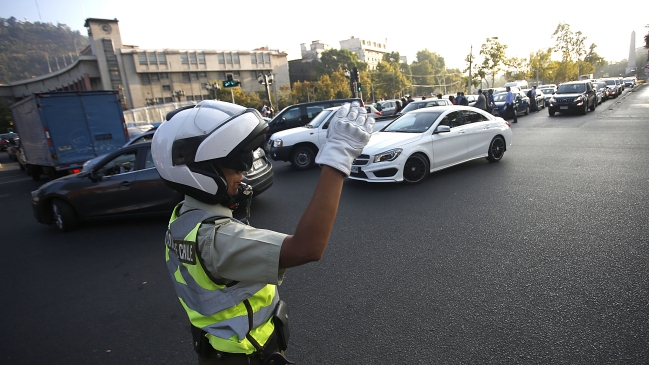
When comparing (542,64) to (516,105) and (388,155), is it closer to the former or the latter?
(516,105)

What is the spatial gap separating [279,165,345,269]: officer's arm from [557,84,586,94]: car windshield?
23.5 meters

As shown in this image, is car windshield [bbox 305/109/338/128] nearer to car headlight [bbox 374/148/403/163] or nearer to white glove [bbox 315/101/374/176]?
car headlight [bbox 374/148/403/163]

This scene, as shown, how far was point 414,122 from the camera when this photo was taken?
8.28m

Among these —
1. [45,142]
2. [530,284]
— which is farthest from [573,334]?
[45,142]

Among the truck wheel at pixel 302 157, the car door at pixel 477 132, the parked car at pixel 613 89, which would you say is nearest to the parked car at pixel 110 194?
the truck wheel at pixel 302 157

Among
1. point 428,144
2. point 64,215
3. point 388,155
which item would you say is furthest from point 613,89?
point 64,215

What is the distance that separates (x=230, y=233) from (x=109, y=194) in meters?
6.33

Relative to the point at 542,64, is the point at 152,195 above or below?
below

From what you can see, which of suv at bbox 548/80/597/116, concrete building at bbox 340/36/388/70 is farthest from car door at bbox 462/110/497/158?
concrete building at bbox 340/36/388/70

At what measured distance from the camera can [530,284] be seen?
3320mm

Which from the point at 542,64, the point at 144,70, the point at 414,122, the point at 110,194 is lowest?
the point at 110,194

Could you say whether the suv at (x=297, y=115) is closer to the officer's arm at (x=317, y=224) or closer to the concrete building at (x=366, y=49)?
the officer's arm at (x=317, y=224)

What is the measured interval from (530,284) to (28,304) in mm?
5292

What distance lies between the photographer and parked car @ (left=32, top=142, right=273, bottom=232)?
634cm
